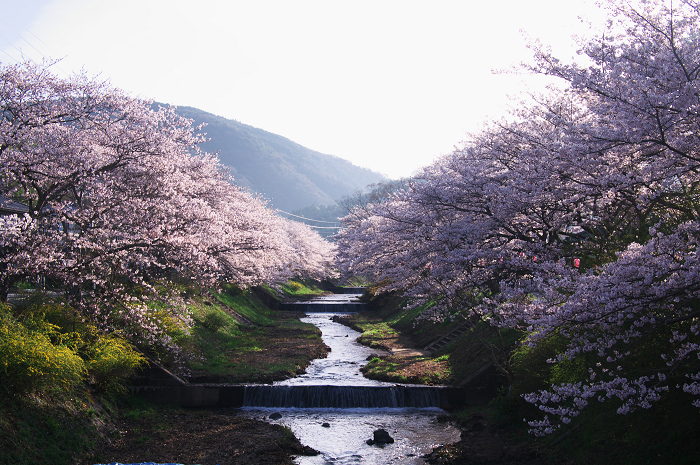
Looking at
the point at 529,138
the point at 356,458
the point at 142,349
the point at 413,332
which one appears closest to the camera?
the point at 356,458

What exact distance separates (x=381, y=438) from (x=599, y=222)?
26.1 feet

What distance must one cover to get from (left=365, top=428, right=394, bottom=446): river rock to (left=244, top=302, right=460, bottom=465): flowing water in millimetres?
163

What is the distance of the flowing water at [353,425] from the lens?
1120 cm

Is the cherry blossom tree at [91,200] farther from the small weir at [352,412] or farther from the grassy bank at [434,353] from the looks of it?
the grassy bank at [434,353]

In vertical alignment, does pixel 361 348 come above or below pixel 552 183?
below

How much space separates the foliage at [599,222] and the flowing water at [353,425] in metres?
3.41

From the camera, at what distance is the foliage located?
5.95 meters

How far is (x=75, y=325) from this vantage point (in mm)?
12477

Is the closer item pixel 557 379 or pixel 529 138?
pixel 557 379

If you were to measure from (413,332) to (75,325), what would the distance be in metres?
18.7

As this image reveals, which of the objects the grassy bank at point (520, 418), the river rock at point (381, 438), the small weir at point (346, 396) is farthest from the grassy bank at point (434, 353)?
the river rock at point (381, 438)

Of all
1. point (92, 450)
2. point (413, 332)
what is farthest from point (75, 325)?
point (413, 332)

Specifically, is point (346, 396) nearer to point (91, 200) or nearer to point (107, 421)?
point (107, 421)

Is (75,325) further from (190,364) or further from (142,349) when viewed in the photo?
(190,364)
